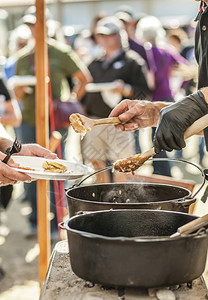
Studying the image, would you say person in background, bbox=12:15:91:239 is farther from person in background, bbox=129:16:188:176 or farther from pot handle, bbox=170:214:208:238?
pot handle, bbox=170:214:208:238

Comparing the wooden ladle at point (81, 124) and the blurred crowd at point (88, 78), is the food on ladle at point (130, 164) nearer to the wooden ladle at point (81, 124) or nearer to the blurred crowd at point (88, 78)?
the wooden ladle at point (81, 124)

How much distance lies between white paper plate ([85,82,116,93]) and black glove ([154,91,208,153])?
354 cm

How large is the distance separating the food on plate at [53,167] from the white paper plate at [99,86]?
312cm

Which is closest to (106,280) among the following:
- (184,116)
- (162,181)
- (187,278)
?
(187,278)

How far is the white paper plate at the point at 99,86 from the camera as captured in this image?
5.29m

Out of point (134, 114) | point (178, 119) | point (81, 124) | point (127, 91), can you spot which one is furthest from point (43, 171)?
point (127, 91)

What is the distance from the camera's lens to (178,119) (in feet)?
5.66

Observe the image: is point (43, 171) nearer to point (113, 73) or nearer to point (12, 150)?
point (12, 150)

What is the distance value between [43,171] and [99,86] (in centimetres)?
333

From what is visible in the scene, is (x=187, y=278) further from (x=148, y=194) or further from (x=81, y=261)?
(x=148, y=194)

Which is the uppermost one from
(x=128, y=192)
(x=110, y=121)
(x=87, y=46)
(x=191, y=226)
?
(x=87, y=46)

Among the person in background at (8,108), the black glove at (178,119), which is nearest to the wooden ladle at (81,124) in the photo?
the black glove at (178,119)

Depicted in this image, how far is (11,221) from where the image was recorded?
570 centimetres

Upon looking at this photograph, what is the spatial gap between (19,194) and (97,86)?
2.33 metres
